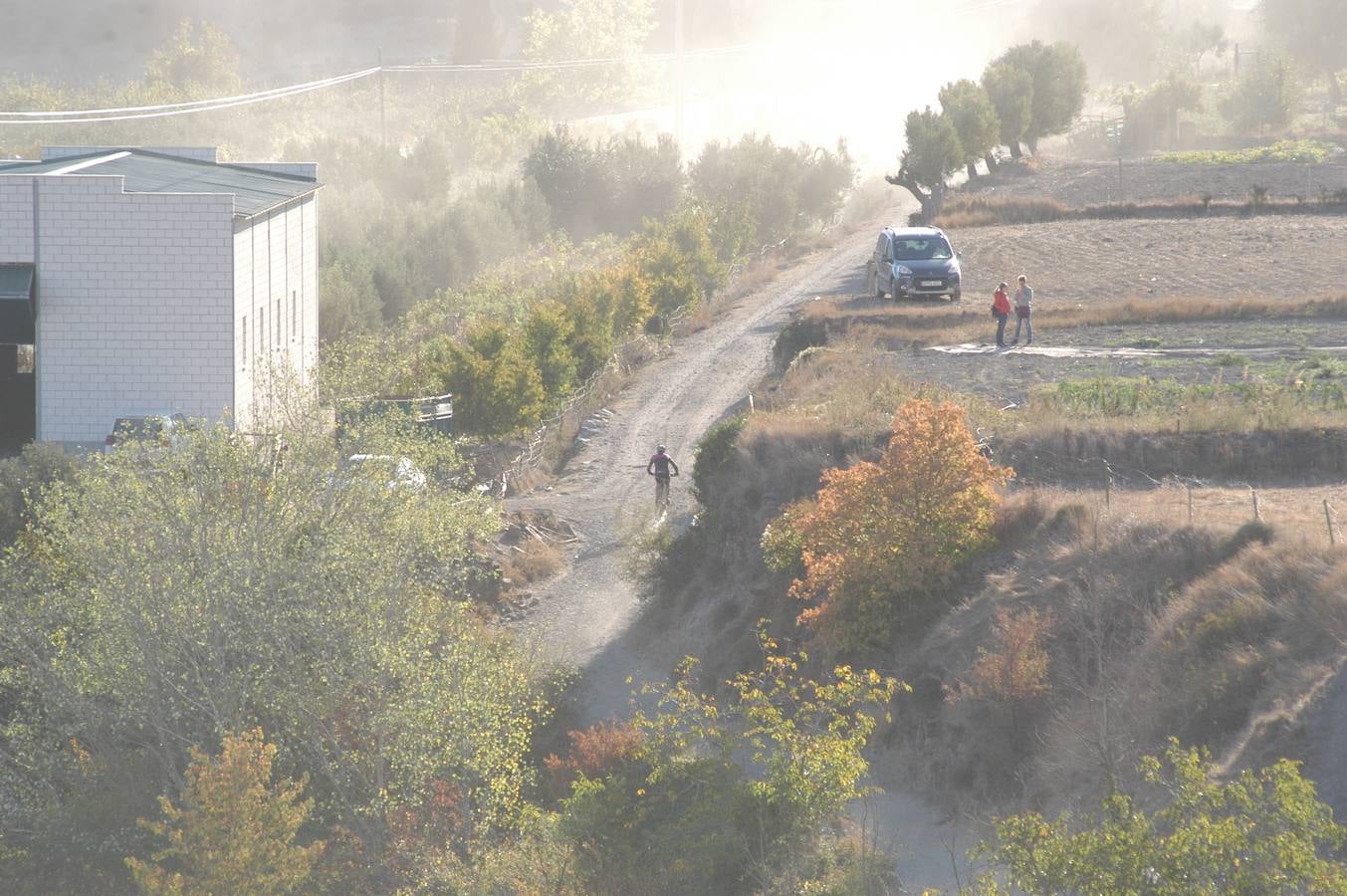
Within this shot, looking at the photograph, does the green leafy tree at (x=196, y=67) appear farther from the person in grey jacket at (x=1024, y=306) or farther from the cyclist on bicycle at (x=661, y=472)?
the person in grey jacket at (x=1024, y=306)

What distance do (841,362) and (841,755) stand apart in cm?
1529

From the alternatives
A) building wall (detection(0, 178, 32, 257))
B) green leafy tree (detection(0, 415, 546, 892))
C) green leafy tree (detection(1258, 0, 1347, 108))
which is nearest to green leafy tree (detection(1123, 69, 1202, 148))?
green leafy tree (detection(1258, 0, 1347, 108))

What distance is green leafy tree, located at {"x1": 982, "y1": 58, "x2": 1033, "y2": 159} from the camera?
65.0 m

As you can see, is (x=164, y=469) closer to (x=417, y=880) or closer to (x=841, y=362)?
(x=417, y=880)

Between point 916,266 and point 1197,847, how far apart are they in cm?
2802

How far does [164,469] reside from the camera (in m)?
21.0

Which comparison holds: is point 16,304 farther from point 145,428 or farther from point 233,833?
point 233,833

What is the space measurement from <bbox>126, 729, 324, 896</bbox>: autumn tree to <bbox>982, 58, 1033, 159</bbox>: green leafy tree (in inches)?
2133

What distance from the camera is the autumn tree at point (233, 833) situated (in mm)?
15211

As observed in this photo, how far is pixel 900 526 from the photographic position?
20062 millimetres

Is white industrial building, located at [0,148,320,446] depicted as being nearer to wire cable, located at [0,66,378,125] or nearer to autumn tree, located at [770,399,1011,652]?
autumn tree, located at [770,399,1011,652]

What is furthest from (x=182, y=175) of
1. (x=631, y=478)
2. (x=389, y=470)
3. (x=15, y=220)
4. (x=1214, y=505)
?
(x=1214, y=505)

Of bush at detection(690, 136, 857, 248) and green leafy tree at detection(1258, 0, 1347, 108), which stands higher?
green leafy tree at detection(1258, 0, 1347, 108)

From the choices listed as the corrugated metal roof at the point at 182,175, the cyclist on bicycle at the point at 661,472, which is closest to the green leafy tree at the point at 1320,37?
the corrugated metal roof at the point at 182,175
